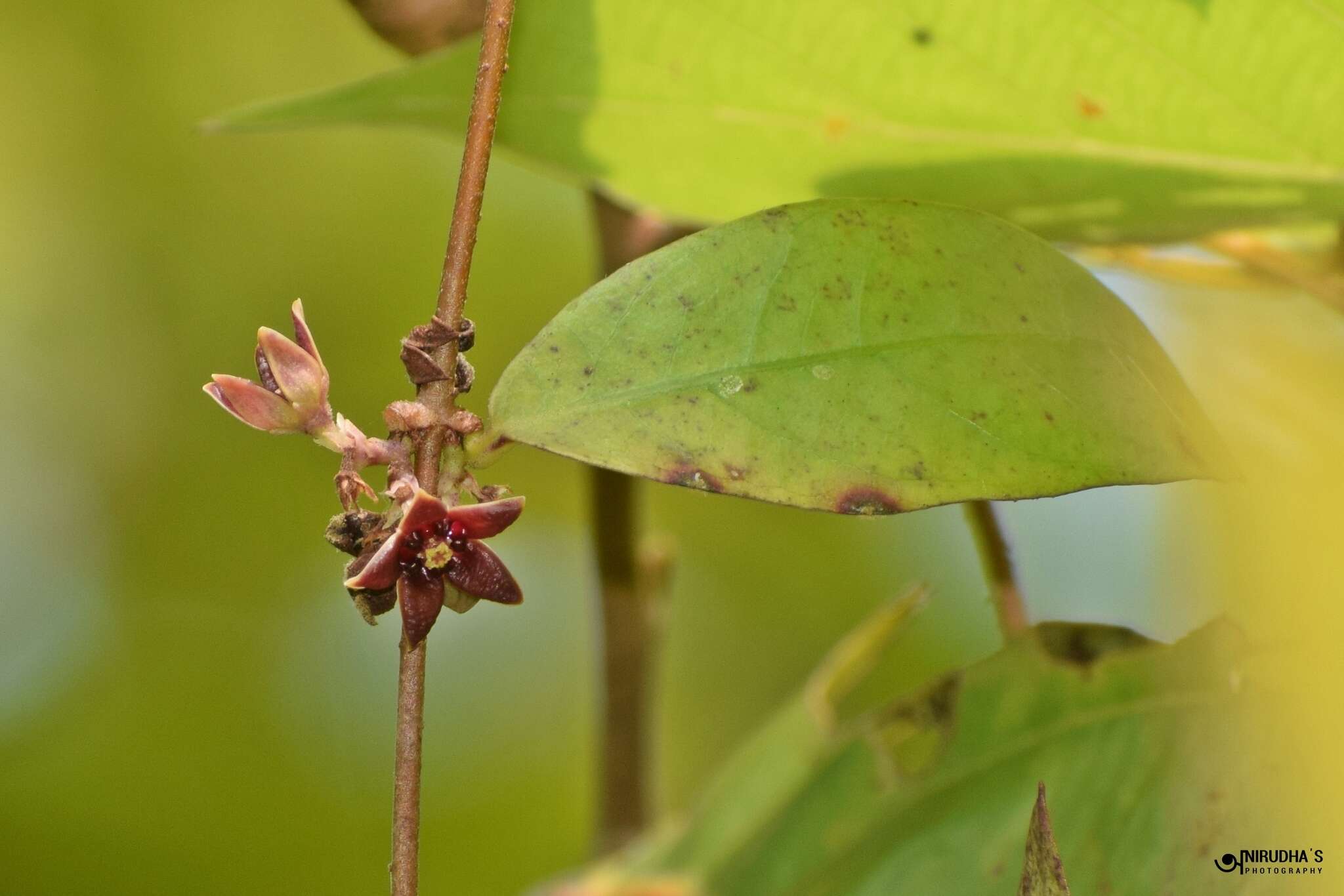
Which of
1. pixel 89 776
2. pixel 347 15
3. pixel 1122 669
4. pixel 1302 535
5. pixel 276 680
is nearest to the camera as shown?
pixel 1302 535

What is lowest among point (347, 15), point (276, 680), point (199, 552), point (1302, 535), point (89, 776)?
point (1302, 535)

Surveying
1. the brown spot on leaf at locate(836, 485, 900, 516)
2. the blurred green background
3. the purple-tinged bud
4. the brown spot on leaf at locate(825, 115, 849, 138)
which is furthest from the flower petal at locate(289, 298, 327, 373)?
the blurred green background

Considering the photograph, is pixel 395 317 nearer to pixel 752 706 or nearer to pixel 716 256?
pixel 752 706

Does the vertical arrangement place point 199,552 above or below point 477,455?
above

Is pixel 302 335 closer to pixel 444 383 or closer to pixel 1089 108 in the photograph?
pixel 444 383

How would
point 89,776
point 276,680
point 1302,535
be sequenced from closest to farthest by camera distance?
point 1302,535, point 89,776, point 276,680

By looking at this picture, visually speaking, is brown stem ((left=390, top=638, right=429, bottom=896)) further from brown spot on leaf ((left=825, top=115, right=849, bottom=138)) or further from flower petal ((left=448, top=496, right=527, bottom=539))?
brown spot on leaf ((left=825, top=115, right=849, bottom=138))

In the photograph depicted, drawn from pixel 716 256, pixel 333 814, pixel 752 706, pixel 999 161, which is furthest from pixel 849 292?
pixel 752 706
